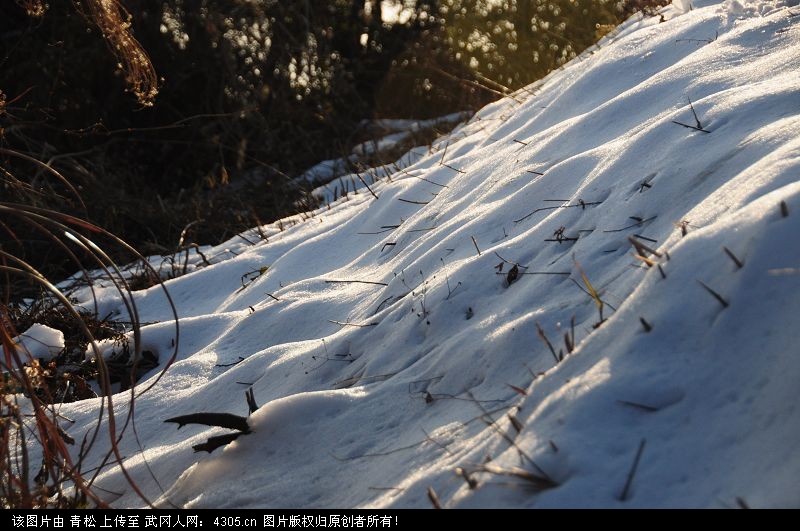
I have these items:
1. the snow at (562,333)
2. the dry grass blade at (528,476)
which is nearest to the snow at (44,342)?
the snow at (562,333)

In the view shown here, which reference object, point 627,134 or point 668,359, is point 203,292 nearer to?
point 627,134

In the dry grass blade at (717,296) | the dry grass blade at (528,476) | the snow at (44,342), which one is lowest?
the snow at (44,342)

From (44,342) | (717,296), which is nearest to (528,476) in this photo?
(717,296)

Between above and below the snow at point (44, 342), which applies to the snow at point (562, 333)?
above

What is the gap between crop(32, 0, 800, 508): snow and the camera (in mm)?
1503

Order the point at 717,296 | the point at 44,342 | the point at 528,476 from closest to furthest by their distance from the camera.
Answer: the point at 528,476, the point at 717,296, the point at 44,342

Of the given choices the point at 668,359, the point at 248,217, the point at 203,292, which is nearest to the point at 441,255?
the point at 668,359

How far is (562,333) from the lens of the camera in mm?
2012

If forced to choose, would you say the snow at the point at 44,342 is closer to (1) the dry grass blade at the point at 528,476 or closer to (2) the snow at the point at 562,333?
(2) the snow at the point at 562,333

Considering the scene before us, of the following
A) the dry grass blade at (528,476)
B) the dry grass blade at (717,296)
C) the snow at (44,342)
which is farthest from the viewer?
the snow at (44,342)

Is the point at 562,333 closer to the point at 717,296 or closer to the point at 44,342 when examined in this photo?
the point at 717,296

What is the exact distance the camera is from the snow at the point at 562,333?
4.93 ft

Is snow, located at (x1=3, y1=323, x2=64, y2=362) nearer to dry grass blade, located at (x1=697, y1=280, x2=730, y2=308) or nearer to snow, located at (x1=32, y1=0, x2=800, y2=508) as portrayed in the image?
snow, located at (x1=32, y1=0, x2=800, y2=508)

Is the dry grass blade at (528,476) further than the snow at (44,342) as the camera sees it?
No
